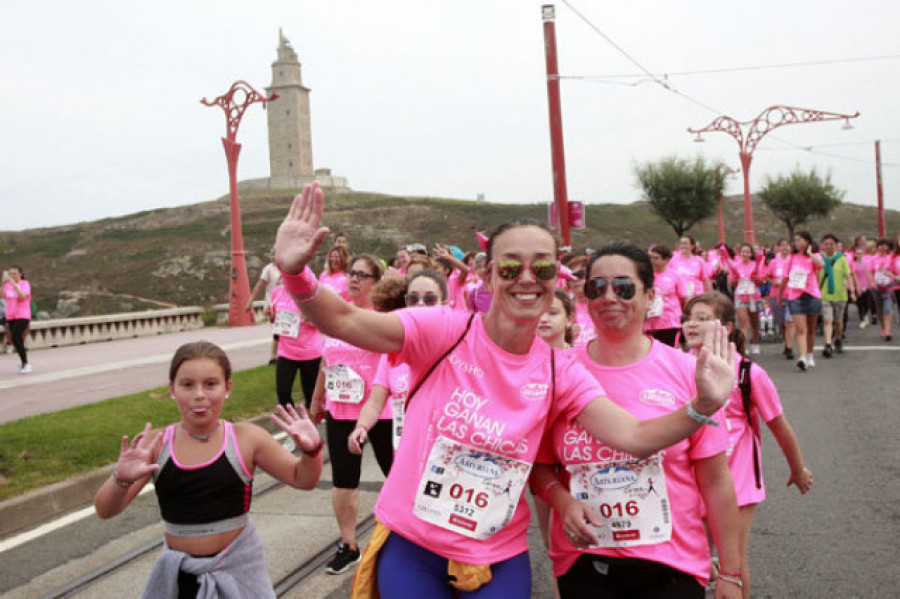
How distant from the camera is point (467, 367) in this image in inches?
99.5

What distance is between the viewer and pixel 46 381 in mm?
13477

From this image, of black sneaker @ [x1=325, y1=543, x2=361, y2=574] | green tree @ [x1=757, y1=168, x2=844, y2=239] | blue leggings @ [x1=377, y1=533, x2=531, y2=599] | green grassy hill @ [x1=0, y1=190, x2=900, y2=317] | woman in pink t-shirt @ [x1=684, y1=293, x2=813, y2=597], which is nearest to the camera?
blue leggings @ [x1=377, y1=533, x2=531, y2=599]

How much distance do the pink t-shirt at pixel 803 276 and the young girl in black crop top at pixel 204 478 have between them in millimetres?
11241

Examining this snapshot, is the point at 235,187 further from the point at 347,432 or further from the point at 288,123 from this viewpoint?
the point at 288,123

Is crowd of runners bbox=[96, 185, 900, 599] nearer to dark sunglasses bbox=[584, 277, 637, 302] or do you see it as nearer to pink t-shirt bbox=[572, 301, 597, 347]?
dark sunglasses bbox=[584, 277, 637, 302]

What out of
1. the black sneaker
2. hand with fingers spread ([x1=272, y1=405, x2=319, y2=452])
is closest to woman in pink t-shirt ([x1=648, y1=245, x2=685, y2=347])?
the black sneaker

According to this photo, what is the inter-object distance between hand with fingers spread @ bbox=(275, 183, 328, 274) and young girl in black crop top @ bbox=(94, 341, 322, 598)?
37.1 inches

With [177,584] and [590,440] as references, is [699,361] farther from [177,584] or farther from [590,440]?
[177,584]

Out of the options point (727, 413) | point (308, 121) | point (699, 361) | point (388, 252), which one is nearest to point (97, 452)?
point (727, 413)

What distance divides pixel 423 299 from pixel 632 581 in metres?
2.41

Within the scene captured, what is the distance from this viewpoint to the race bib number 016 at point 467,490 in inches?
97.1

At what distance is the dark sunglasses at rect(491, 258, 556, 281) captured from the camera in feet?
8.38

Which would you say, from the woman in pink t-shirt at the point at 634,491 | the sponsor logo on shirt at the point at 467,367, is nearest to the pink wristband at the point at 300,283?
the sponsor logo on shirt at the point at 467,367

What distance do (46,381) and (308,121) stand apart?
108 meters
